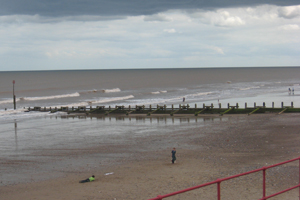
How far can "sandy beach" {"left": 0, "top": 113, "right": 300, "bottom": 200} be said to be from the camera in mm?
15422

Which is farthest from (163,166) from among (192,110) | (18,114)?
(18,114)

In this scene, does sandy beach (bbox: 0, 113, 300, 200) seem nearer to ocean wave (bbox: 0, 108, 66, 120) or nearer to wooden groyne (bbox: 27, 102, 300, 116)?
wooden groyne (bbox: 27, 102, 300, 116)

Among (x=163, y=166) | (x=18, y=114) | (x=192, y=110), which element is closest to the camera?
(x=163, y=166)

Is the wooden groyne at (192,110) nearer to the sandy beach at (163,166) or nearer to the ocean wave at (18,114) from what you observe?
the ocean wave at (18,114)

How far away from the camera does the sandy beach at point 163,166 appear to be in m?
15.4

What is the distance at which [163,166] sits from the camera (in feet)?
64.6

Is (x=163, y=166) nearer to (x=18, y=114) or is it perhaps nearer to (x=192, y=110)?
(x=192, y=110)

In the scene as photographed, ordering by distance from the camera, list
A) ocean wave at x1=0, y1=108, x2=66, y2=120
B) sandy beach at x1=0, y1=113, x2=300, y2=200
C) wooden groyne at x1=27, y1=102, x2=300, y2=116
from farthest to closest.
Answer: ocean wave at x1=0, y1=108, x2=66, y2=120 → wooden groyne at x1=27, y1=102, x2=300, y2=116 → sandy beach at x1=0, y1=113, x2=300, y2=200

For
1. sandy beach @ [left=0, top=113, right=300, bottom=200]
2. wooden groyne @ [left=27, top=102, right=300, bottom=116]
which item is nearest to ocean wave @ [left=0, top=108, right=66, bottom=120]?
wooden groyne @ [left=27, top=102, right=300, bottom=116]

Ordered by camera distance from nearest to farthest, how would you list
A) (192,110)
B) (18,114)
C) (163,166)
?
(163,166)
(192,110)
(18,114)

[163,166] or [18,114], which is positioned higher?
[18,114]

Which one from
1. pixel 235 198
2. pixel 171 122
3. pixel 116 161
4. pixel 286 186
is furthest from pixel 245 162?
pixel 171 122

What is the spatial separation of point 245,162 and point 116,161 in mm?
7566

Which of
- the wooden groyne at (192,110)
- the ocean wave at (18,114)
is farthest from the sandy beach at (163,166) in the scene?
the ocean wave at (18,114)
